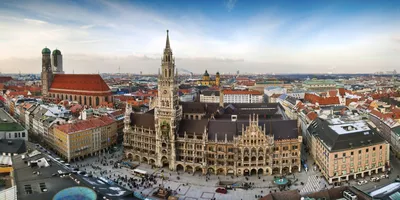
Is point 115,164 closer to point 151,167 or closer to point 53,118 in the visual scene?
point 151,167

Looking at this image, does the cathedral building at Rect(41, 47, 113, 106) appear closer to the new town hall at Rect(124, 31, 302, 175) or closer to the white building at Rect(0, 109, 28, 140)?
the white building at Rect(0, 109, 28, 140)

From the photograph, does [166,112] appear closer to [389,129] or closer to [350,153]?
[350,153]

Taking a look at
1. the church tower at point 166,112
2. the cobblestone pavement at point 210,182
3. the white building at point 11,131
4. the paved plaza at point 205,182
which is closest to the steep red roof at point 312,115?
the paved plaza at point 205,182

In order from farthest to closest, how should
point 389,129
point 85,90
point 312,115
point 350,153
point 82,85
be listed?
point 82,85 → point 85,90 → point 312,115 → point 389,129 → point 350,153

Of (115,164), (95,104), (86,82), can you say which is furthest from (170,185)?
(86,82)

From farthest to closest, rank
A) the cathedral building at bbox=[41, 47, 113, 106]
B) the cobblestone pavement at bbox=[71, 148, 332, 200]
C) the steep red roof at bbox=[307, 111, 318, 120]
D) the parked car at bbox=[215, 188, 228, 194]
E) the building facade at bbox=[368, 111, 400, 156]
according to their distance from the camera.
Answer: the cathedral building at bbox=[41, 47, 113, 106]
the steep red roof at bbox=[307, 111, 318, 120]
the building facade at bbox=[368, 111, 400, 156]
the parked car at bbox=[215, 188, 228, 194]
the cobblestone pavement at bbox=[71, 148, 332, 200]

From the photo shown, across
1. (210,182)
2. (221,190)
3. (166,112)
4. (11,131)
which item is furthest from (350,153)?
(11,131)

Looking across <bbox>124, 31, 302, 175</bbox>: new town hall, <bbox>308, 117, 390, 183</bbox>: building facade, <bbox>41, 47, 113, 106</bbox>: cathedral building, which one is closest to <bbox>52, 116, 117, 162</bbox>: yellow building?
<bbox>124, 31, 302, 175</bbox>: new town hall
